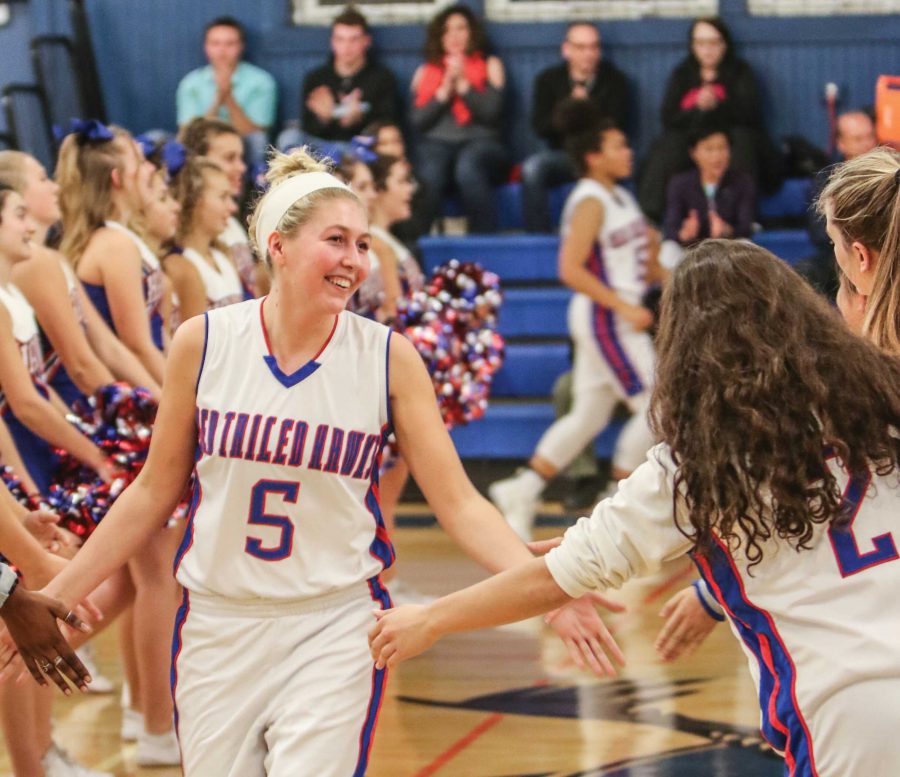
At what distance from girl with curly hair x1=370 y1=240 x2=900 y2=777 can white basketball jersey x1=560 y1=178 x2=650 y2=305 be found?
186 inches

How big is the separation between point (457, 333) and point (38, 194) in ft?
6.23

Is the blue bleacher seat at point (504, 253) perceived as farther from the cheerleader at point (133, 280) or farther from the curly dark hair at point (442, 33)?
the cheerleader at point (133, 280)

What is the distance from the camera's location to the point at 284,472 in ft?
9.18

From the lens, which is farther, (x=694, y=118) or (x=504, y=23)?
(x=504, y=23)

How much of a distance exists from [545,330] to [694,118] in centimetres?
145

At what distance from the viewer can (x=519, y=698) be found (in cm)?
487

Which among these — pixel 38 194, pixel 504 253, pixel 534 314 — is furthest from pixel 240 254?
pixel 504 253

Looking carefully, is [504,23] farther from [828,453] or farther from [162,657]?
[828,453]

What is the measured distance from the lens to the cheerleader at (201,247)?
5.04 metres

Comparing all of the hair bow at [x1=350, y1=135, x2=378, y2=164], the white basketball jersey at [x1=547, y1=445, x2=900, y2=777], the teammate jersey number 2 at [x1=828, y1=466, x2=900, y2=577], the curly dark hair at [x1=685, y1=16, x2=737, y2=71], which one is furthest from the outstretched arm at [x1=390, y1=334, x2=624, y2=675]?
the curly dark hair at [x1=685, y1=16, x2=737, y2=71]

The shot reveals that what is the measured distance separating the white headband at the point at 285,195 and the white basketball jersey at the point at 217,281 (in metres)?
2.07

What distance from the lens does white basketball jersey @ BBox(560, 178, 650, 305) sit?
7004 mm

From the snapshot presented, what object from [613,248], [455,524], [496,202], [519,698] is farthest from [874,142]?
[455,524]

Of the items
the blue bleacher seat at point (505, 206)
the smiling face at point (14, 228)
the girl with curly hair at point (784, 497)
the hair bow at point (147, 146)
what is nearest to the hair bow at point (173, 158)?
the hair bow at point (147, 146)
